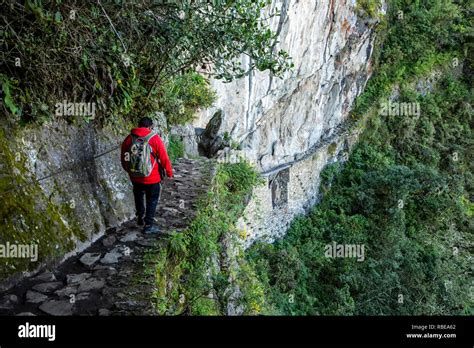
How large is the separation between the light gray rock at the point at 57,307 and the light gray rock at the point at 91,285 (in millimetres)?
199

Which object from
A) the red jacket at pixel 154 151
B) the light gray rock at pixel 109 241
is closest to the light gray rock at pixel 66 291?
the light gray rock at pixel 109 241

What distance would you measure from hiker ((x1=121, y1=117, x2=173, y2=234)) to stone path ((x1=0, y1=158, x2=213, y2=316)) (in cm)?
32

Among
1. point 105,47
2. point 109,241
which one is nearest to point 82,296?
point 109,241

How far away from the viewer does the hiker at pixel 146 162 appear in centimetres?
403

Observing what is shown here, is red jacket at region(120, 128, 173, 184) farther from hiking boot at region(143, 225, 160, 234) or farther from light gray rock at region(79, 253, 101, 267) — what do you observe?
light gray rock at region(79, 253, 101, 267)

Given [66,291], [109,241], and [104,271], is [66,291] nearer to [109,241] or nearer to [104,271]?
[104,271]

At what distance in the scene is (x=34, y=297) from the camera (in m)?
3.13

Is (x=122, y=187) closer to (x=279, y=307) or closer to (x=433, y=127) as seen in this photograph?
(x=279, y=307)

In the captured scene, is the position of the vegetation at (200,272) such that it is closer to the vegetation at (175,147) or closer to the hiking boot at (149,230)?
the hiking boot at (149,230)

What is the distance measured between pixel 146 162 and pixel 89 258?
1.06 m

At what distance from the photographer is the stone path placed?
3068 millimetres

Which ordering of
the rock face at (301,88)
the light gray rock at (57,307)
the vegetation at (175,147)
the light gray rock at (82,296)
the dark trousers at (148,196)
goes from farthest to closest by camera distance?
the rock face at (301,88) < the vegetation at (175,147) < the dark trousers at (148,196) < the light gray rock at (82,296) < the light gray rock at (57,307)
